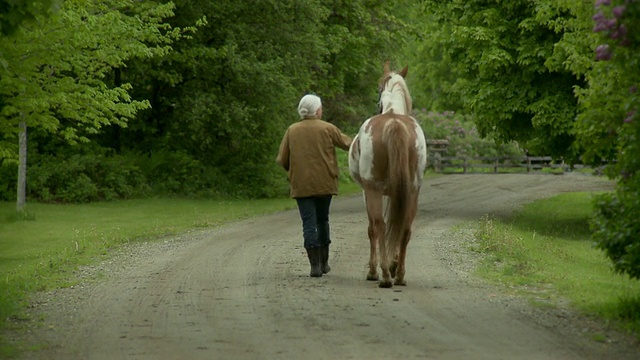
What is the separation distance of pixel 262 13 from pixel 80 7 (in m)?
14.2

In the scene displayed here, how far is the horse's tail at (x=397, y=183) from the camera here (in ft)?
41.7

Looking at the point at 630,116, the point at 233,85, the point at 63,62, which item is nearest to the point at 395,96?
the point at 630,116

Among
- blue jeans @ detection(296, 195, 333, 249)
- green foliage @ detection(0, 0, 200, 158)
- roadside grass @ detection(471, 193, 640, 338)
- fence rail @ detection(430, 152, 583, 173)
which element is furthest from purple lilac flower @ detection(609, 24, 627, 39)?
fence rail @ detection(430, 152, 583, 173)

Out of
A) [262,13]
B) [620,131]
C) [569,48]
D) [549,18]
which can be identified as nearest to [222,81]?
[262,13]

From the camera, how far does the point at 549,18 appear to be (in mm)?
24297

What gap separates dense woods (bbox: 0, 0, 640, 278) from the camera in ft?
36.8

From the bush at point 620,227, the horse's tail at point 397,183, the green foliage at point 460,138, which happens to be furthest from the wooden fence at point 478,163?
the bush at point 620,227

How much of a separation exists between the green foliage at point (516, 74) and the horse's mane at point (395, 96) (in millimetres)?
10875

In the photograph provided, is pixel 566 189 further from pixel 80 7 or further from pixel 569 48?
pixel 80 7

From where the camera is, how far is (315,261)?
1388cm

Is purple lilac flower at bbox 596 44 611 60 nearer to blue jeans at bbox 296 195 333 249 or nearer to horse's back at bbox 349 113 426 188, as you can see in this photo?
horse's back at bbox 349 113 426 188

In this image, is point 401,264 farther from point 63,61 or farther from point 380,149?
point 63,61

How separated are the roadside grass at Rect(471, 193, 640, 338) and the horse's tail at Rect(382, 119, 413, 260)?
1612 millimetres

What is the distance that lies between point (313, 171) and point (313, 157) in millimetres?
199
